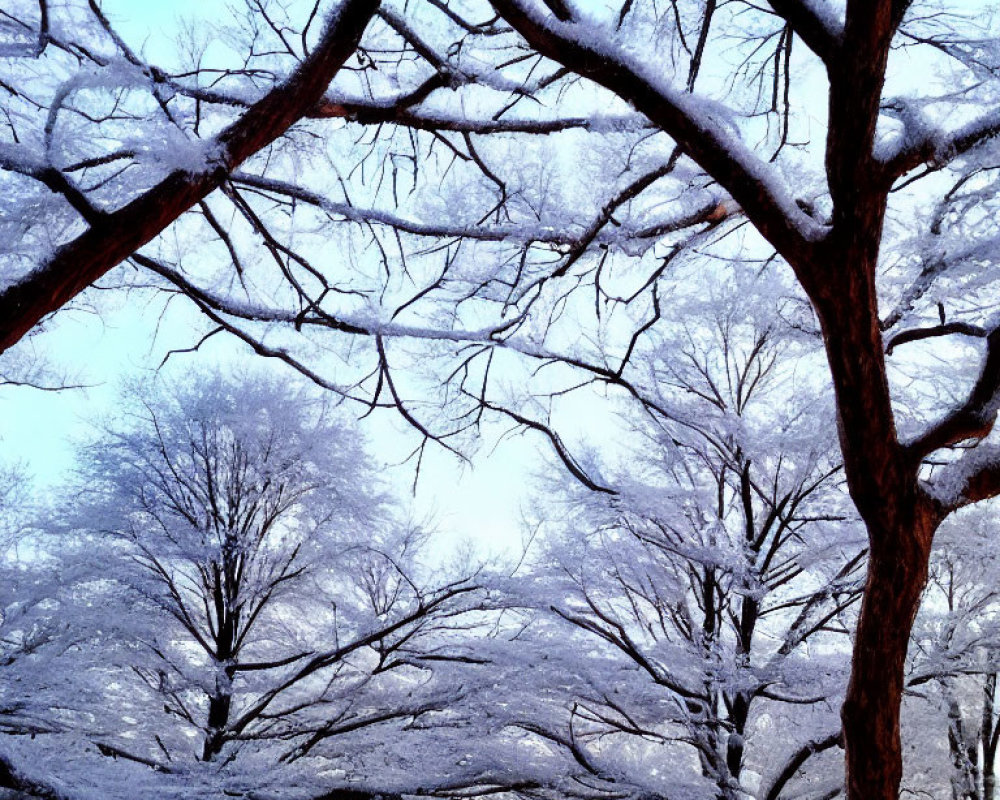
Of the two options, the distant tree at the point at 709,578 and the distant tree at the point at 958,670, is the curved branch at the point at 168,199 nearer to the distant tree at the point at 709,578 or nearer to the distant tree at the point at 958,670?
the distant tree at the point at 709,578

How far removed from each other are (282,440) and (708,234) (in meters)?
4.89

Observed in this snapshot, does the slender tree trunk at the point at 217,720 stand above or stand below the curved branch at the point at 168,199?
below

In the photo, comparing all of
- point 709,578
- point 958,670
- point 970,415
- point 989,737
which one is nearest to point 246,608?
point 709,578

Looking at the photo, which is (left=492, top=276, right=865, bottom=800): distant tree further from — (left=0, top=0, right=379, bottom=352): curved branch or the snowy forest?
(left=0, top=0, right=379, bottom=352): curved branch

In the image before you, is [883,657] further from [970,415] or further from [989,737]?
[989,737]

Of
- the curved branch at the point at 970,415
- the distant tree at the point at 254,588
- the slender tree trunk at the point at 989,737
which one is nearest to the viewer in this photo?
the curved branch at the point at 970,415

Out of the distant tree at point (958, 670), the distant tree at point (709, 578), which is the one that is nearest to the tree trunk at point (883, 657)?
the distant tree at point (709, 578)

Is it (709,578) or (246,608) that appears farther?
(246,608)

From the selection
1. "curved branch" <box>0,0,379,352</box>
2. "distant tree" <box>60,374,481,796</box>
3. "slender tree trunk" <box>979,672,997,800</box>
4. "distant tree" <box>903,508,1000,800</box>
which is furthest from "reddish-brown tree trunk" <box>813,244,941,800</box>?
"slender tree trunk" <box>979,672,997,800</box>

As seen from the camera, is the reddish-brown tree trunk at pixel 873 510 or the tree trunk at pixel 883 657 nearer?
the reddish-brown tree trunk at pixel 873 510

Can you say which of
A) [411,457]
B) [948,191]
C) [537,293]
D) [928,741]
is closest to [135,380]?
[411,457]

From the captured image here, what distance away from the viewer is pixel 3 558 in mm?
6734

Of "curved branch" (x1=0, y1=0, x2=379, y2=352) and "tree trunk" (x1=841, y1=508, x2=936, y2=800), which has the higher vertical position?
"curved branch" (x1=0, y1=0, x2=379, y2=352)

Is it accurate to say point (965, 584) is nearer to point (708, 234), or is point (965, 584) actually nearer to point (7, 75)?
point (708, 234)
